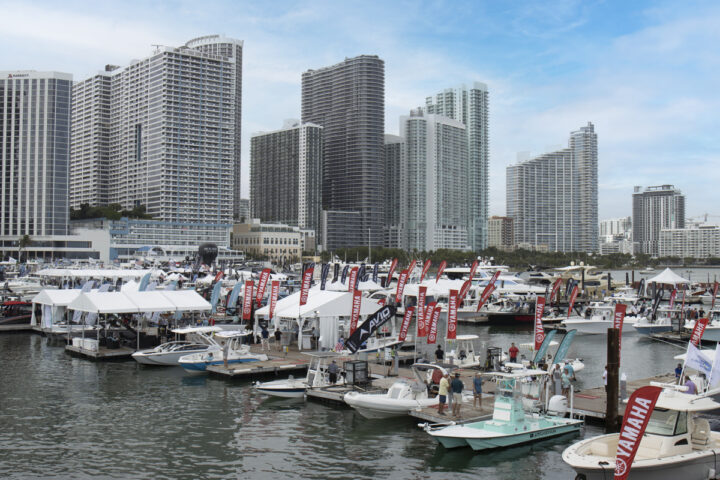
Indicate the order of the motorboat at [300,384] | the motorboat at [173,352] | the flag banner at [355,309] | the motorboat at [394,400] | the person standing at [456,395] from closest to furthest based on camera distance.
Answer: the person standing at [456,395] → the motorboat at [394,400] → the motorboat at [300,384] → the motorboat at [173,352] → the flag banner at [355,309]

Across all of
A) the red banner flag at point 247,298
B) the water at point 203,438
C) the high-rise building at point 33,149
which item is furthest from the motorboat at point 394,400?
the high-rise building at point 33,149

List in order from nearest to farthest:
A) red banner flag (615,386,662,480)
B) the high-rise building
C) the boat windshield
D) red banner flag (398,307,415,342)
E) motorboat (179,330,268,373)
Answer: red banner flag (615,386,662,480), the boat windshield, motorboat (179,330,268,373), red banner flag (398,307,415,342), the high-rise building

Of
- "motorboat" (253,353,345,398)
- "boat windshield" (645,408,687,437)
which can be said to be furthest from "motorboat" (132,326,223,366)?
"boat windshield" (645,408,687,437)

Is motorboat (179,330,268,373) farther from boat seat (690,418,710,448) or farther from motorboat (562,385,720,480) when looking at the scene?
boat seat (690,418,710,448)

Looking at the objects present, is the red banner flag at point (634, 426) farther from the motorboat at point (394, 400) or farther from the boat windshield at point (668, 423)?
the motorboat at point (394, 400)

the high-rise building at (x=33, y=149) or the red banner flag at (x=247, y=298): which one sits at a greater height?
the high-rise building at (x=33, y=149)

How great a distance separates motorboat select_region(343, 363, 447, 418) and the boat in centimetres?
238

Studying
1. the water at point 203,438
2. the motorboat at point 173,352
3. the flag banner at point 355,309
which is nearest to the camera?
the water at point 203,438

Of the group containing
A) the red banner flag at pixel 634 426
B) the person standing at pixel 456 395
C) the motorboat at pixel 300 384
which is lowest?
the motorboat at pixel 300 384

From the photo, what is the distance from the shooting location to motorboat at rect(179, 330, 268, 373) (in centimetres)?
3556

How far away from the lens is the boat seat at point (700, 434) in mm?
18297

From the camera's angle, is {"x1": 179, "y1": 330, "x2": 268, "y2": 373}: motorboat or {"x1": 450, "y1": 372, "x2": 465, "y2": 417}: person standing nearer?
{"x1": 450, "y1": 372, "x2": 465, "y2": 417}: person standing

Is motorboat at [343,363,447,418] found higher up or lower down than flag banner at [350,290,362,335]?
lower down

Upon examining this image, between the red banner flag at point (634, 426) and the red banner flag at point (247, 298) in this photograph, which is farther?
the red banner flag at point (247, 298)
